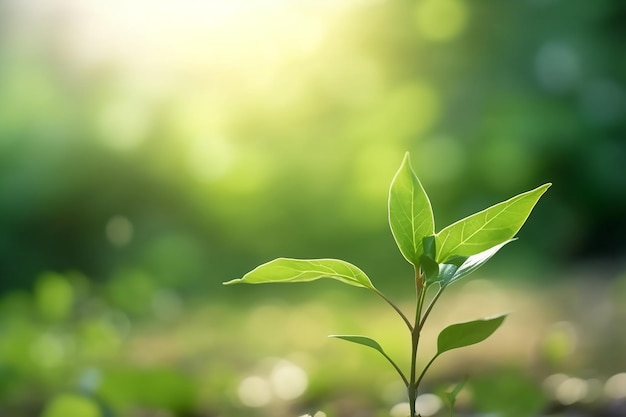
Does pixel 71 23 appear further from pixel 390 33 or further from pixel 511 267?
pixel 511 267

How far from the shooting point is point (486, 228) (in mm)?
453

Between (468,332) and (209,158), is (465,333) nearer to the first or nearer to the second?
(468,332)

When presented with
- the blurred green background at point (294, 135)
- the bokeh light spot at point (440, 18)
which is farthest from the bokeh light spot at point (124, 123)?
the bokeh light spot at point (440, 18)

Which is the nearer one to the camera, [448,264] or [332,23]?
[448,264]

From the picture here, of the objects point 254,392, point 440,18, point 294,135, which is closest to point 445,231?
point 254,392

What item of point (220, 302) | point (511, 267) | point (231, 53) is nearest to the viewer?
point (220, 302)

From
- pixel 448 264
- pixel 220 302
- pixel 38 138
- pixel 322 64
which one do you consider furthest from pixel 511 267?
pixel 448 264

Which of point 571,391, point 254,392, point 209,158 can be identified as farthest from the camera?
point 209,158

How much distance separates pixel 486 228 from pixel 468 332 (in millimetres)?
65

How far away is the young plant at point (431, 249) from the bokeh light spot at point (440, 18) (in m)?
2.91

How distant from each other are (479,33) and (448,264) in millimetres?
2980

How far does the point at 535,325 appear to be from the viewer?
58.4 inches

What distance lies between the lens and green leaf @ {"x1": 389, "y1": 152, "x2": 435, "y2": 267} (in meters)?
0.45

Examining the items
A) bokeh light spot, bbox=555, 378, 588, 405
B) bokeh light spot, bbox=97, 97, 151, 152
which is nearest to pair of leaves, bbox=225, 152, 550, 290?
bokeh light spot, bbox=555, 378, 588, 405
